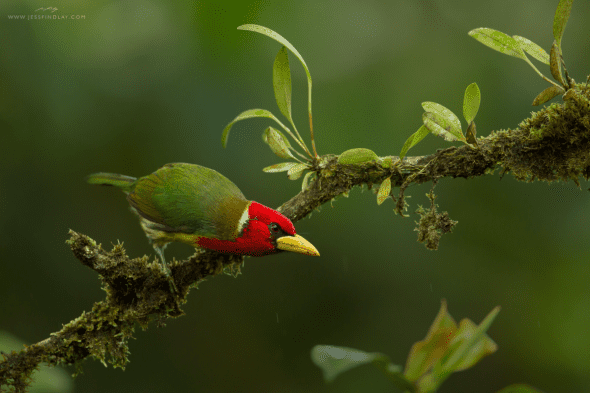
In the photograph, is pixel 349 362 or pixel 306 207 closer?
pixel 349 362

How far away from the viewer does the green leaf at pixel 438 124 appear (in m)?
1.21

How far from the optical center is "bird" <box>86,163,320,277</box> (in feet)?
4.52

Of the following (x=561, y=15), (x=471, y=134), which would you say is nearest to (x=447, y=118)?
(x=471, y=134)

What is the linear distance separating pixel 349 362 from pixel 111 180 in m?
1.46

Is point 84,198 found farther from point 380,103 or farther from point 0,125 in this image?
point 380,103

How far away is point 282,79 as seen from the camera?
145 cm

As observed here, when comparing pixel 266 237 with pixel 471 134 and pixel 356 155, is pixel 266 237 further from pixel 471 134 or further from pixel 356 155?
pixel 471 134

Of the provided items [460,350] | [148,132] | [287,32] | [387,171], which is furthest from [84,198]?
[460,350]

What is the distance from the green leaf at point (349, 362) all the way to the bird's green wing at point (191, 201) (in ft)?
2.51

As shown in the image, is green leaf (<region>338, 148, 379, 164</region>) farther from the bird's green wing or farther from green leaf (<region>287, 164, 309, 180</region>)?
the bird's green wing

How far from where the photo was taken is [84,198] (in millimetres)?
3549

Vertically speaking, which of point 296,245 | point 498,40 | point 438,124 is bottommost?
point 296,245

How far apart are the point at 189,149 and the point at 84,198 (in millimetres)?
920

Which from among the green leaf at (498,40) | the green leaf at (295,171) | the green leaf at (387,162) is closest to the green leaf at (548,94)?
the green leaf at (498,40)
